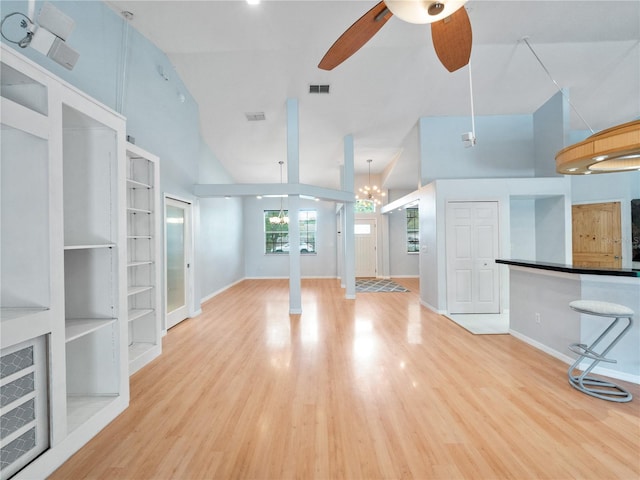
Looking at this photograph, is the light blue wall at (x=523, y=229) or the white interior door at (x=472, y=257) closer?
the white interior door at (x=472, y=257)

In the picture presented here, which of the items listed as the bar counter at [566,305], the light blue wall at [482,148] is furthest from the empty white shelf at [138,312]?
the light blue wall at [482,148]

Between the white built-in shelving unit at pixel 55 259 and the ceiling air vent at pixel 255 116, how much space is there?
3.69 meters

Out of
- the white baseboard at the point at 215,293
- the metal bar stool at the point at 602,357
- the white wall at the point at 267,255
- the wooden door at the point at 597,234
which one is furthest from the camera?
the white wall at the point at 267,255

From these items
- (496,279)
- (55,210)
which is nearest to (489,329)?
(496,279)

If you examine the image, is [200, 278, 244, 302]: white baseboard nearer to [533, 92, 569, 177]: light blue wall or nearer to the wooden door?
[533, 92, 569, 177]: light blue wall

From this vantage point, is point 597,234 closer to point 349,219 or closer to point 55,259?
point 349,219

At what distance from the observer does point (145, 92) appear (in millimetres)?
3816

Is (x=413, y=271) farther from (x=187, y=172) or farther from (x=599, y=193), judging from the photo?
(x=187, y=172)

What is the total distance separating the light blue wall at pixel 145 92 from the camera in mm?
2799

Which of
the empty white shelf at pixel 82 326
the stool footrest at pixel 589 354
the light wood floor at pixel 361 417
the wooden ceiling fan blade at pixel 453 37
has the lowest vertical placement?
the light wood floor at pixel 361 417

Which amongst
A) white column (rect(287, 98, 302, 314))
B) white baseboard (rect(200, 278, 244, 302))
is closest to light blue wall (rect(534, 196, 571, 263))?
white column (rect(287, 98, 302, 314))

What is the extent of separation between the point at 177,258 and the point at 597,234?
8.22 metres

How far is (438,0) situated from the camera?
4.17 ft

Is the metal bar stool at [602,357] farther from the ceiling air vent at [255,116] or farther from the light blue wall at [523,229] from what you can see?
the ceiling air vent at [255,116]
